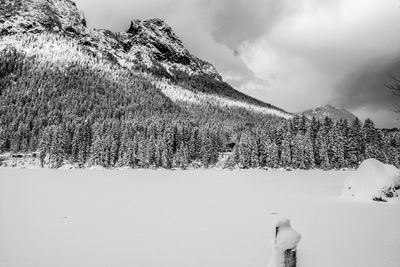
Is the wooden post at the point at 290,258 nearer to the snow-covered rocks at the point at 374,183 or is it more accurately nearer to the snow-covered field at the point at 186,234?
the snow-covered field at the point at 186,234

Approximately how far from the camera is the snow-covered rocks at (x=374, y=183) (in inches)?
831

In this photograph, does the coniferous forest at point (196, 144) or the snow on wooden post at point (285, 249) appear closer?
the snow on wooden post at point (285, 249)

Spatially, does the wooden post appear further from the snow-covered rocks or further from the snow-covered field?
the snow-covered rocks

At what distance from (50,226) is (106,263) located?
5.81 m

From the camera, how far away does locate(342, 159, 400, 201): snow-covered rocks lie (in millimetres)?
21112

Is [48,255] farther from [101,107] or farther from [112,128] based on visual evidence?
[101,107]

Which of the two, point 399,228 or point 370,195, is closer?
point 399,228

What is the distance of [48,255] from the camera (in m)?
8.99

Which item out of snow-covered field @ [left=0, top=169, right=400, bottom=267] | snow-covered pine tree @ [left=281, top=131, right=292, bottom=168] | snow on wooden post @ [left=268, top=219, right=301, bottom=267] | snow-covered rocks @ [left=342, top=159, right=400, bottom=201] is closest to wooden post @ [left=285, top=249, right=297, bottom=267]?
snow on wooden post @ [left=268, top=219, right=301, bottom=267]

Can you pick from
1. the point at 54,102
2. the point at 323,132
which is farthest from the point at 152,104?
the point at 323,132

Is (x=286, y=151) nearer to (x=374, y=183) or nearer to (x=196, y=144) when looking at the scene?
(x=196, y=144)

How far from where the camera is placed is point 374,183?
21922mm

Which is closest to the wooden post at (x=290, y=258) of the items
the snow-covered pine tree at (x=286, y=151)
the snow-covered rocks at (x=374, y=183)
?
the snow-covered rocks at (x=374, y=183)

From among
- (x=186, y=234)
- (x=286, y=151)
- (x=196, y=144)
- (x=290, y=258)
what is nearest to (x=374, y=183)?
(x=186, y=234)
